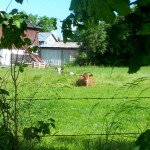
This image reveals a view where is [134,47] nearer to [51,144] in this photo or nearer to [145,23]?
[145,23]

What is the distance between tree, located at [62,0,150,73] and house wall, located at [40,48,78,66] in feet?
189

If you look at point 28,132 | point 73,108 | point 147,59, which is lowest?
point 73,108

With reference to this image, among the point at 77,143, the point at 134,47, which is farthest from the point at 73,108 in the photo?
the point at 134,47

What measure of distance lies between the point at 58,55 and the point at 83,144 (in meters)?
61.6

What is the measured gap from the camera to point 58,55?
6612 centimetres

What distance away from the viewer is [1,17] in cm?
319

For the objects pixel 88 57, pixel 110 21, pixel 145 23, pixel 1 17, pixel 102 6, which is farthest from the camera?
pixel 88 57

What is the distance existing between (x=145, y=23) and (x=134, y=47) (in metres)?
0.13

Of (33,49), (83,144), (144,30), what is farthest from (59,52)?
(144,30)

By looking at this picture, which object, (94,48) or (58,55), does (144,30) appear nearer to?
(94,48)

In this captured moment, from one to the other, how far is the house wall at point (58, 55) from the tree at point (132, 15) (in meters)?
57.5

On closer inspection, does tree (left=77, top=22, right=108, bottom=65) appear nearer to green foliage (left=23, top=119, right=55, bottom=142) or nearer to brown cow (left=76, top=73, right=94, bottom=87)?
brown cow (left=76, top=73, right=94, bottom=87)

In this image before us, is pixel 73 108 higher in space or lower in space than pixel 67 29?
lower

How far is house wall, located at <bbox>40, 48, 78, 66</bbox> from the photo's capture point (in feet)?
199
